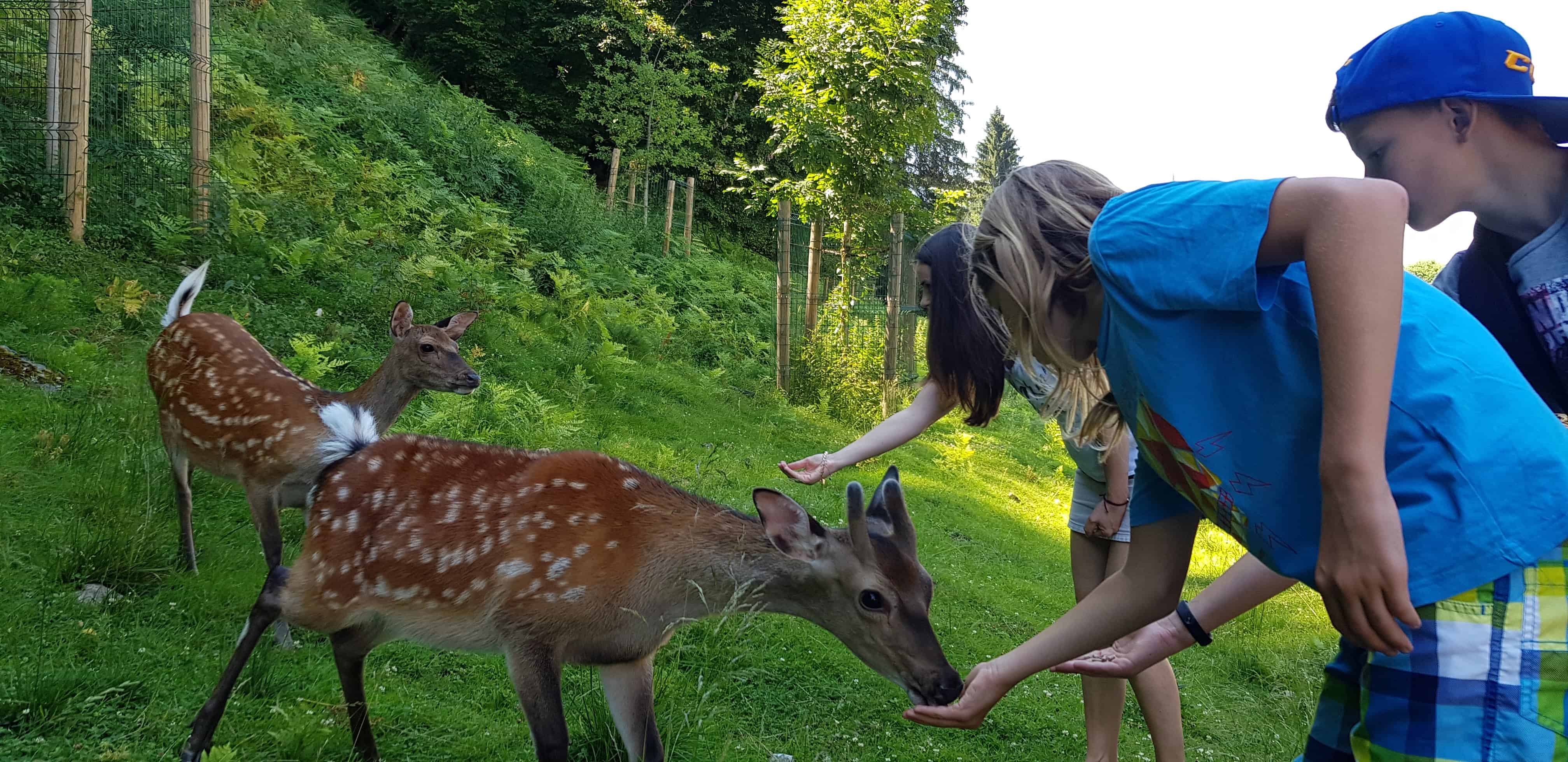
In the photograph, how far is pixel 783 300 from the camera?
11406 mm

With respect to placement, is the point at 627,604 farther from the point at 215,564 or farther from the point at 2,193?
the point at 2,193

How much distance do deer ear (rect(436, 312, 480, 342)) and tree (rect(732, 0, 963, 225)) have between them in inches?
198

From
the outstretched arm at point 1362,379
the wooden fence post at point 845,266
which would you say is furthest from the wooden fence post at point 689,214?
the outstretched arm at point 1362,379

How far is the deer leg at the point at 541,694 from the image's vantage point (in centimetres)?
318

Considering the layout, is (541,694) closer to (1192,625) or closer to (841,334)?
(1192,625)

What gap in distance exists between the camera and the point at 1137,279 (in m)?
1.58

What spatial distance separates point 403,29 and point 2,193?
21.5 metres

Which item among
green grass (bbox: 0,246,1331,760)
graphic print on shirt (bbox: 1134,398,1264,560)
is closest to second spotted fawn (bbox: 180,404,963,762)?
green grass (bbox: 0,246,1331,760)

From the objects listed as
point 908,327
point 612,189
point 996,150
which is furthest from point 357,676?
point 996,150

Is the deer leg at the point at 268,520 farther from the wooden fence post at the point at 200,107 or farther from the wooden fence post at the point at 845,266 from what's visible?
the wooden fence post at the point at 845,266

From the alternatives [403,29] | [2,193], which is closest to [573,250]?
[2,193]

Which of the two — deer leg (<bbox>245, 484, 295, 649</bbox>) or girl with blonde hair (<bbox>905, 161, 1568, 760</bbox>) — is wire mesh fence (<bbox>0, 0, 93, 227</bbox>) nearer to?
deer leg (<bbox>245, 484, 295, 649</bbox>)

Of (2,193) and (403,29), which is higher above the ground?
(403,29)

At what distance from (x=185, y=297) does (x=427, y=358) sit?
1.65 meters
